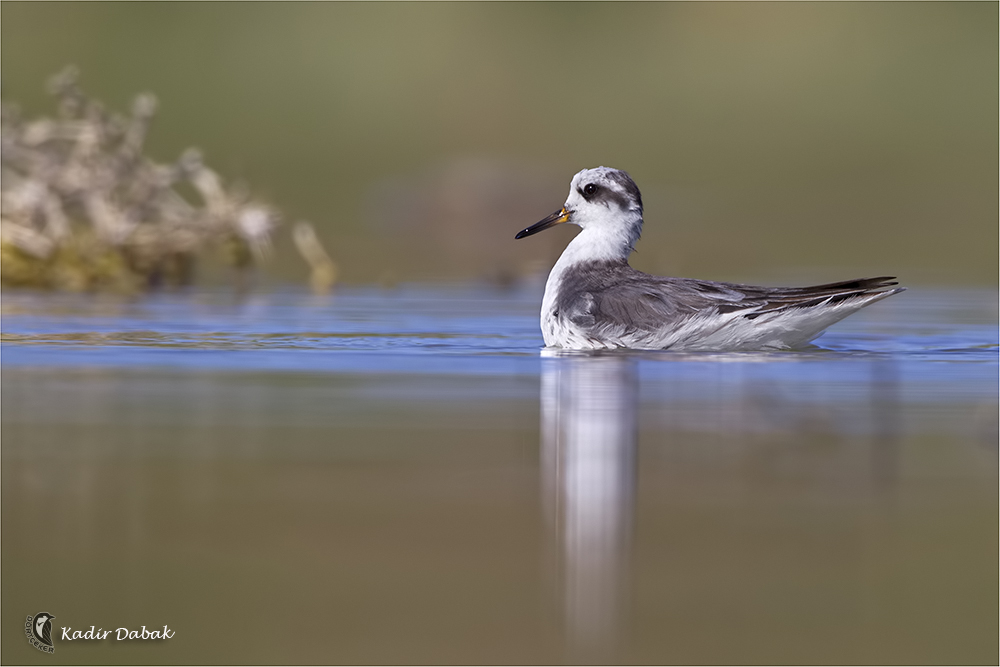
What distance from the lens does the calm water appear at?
4.20m

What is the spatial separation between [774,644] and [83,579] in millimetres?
1990

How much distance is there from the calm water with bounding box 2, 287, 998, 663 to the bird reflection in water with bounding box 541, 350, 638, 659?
0.05 ft

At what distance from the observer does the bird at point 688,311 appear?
9.86 m

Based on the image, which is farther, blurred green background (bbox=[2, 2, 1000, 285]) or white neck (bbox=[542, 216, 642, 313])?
blurred green background (bbox=[2, 2, 1000, 285])

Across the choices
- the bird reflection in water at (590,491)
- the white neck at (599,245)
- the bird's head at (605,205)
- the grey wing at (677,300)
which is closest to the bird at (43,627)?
the bird reflection in water at (590,491)

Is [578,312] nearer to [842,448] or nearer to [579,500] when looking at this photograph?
[842,448]

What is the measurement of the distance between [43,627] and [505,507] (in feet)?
5.73

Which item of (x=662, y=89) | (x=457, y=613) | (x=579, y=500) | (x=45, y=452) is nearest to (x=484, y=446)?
(x=579, y=500)

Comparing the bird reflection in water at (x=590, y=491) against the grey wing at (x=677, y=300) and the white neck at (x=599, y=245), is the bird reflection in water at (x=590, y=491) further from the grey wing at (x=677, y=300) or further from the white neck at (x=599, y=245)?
the white neck at (x=599, y=245)

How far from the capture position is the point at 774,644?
13.4 ft

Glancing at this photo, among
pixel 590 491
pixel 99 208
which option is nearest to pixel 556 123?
pixel 99 208

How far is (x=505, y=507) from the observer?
545cm

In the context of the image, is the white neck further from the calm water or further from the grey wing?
the calm water

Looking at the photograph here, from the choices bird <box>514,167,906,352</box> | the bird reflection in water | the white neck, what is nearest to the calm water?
the bird reflection in water
